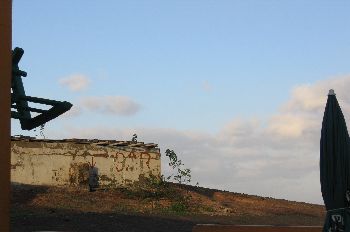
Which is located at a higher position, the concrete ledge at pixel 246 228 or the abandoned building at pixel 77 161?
the abandoned building at pixel 77 161

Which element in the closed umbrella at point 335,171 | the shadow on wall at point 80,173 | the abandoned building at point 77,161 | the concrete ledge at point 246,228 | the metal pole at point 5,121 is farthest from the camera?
the shadow on wall at point 80,173

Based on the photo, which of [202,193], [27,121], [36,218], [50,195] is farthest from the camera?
[202,193]

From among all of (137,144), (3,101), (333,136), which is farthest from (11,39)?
(137,144)

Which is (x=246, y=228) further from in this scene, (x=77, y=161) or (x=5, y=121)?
(x=77, y=161)

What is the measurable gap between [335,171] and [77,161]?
26.1 m

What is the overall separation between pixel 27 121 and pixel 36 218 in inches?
419

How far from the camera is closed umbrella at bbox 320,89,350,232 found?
7.52 meters

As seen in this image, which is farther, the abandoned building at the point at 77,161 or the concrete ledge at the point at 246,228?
the abandoned building at the point at 77,161

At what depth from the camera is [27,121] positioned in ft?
26.2

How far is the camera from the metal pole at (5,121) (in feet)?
24.3

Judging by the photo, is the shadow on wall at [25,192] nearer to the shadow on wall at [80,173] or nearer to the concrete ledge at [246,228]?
the shadow on wall at [80,173]

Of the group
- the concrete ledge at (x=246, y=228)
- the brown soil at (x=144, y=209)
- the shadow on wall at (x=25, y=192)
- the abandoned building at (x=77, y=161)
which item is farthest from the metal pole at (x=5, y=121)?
the abandoned building at (x=77, y=161)

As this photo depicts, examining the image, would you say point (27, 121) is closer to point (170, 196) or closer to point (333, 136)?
point (333, 136)

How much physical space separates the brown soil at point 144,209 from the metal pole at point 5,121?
25.9ft
